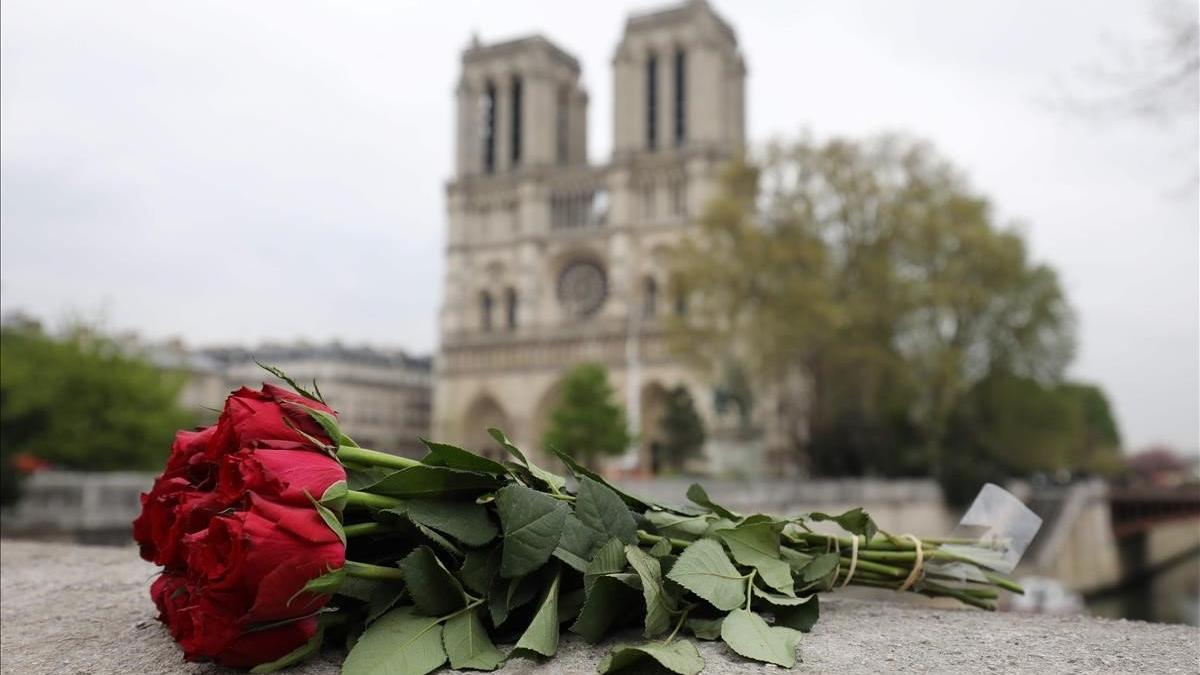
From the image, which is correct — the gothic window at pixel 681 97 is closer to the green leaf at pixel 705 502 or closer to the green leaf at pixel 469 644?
the green leaf at pixel 705 502

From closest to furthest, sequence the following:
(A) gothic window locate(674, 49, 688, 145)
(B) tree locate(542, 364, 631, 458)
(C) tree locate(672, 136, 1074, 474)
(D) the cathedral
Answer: (C) tree locate(672, 136, 1074, 474) → (B) tree locate(542, 364, 631, 458) → (D) the cathedral → (A) gothic window locate(674, 49, 688, 145)

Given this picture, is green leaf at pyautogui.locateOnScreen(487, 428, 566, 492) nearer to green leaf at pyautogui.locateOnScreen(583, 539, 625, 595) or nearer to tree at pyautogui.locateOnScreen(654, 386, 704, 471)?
green leaf at pyautogui.locateOnScreen(583, 539, 625, 595)

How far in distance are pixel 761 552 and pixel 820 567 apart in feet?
0.52

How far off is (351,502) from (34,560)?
6.95 ft

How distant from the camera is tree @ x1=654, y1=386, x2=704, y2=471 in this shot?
130 feet

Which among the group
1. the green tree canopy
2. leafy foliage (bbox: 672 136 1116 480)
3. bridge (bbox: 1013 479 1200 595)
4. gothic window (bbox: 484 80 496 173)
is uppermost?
gothic window (bbox: 484 80 496 173)

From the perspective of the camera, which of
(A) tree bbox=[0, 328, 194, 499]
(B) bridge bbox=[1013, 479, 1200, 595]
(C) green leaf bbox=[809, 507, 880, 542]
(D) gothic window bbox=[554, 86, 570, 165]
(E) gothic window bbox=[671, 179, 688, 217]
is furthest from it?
(D) gothic window bbox=[554, 86, 570, 165]

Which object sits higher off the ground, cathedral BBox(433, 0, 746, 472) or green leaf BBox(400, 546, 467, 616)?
cathedral BBox(433, 0, 746, 472)

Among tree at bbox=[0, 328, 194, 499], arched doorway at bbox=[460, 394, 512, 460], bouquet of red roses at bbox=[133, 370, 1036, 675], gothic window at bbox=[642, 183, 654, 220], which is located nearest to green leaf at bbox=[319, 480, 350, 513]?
bouquet of red roses at bbox=[133, 370, 1036, 675]

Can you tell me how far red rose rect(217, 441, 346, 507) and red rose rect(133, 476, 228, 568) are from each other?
0.04 m

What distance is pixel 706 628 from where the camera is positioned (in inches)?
65.5

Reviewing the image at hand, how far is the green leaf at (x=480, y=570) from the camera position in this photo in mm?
1637

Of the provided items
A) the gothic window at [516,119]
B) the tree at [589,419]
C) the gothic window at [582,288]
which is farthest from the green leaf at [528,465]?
the gothic window at [516,119]

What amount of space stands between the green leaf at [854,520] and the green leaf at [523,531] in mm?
601
